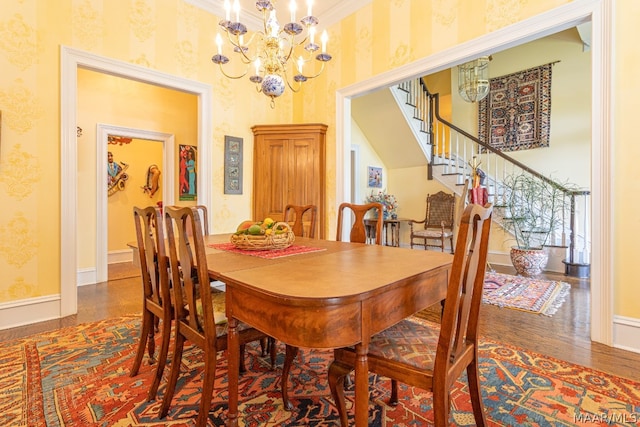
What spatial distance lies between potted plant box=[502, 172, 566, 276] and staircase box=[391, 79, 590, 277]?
7 cm

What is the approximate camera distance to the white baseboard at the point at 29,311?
2.47 metres

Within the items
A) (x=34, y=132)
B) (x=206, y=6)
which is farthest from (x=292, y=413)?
(x=206, y=6)

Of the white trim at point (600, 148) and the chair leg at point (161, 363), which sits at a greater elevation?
the white trim at point (600, 148)

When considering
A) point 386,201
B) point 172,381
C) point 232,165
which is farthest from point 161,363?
point 386,201

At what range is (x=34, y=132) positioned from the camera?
2592 mm

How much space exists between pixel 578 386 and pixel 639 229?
3.74 ft

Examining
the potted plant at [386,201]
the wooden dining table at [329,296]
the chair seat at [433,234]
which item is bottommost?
the chair seat at [433,234]

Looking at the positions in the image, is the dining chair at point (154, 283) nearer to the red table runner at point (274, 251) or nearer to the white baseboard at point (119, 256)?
Result: the red table runner at point (274, 251)

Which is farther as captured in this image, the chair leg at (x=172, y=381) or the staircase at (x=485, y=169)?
the staircase at (x=485, y=169)

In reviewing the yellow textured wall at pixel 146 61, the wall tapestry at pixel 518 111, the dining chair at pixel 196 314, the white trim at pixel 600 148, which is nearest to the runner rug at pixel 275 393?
the dining chair at pixel 196 314

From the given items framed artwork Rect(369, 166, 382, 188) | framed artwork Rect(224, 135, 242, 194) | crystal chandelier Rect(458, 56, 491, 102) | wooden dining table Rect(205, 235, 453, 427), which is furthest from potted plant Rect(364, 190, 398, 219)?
wooden dining table Rect(205, 235, 453, 427)

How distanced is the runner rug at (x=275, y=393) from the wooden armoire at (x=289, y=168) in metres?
2.18

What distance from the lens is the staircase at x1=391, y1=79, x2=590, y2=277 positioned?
13.9 feet

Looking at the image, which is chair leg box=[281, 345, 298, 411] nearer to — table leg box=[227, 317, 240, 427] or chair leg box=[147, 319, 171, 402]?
table leg box=[227, 317, 240, 427]
